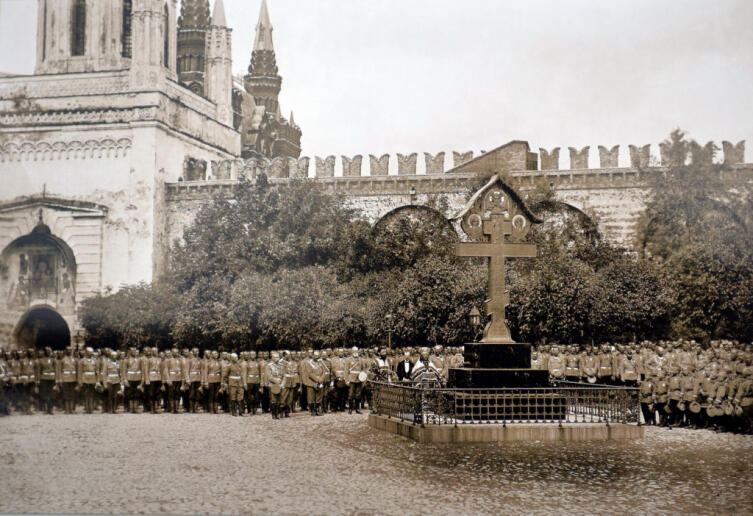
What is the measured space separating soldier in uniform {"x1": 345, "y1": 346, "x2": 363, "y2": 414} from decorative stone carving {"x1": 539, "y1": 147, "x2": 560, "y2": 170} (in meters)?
7.17

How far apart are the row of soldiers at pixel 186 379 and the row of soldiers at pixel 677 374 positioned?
119 inches

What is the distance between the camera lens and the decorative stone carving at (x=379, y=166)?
18141mm

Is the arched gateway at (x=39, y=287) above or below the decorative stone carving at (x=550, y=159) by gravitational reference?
below

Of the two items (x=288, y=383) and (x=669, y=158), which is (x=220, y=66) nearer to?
(x=288, y=383)

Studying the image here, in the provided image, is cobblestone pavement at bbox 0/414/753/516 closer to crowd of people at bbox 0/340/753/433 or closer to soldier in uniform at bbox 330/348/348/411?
crowd of people at bbox 0/340/753/433

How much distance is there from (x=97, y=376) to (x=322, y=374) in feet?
11.0

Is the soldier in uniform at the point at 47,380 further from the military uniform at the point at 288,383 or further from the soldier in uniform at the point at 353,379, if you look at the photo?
the soldier in uniform at the point at 353,379

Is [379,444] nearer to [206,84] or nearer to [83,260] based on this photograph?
[83,260]

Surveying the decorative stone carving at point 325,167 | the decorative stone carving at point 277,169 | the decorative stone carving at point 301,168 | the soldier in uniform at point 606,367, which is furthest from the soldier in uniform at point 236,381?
the decorative stone carving at point 277,169

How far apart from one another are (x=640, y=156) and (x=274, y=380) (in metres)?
8.27

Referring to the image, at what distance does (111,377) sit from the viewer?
11438mm

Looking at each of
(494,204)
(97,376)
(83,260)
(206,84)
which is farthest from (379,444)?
(206,84)

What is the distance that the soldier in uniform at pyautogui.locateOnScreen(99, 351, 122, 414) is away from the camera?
11.4 metres

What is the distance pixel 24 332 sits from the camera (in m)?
11.6
